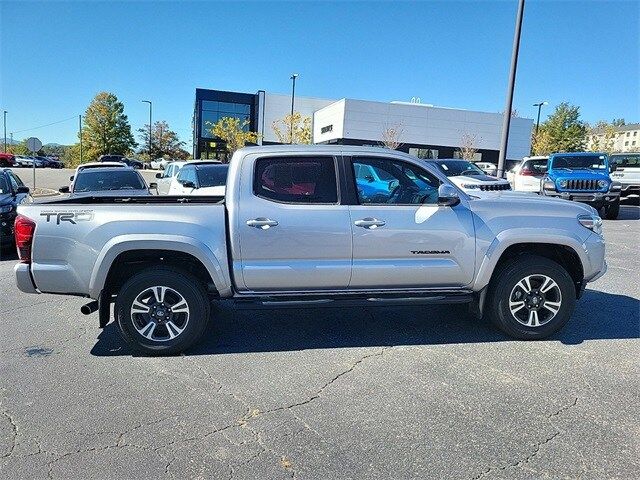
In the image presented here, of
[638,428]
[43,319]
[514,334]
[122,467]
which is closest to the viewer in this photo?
[122,467]

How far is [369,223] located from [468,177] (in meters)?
10.2

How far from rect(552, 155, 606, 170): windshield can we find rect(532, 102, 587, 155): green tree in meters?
40.1

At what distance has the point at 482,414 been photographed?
320cm

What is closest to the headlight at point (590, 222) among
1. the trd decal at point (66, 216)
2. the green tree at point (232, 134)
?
the trd decal at point (66, 216)

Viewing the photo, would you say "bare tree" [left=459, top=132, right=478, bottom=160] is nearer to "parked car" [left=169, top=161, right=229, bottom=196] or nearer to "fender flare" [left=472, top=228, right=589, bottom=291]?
"parked car" [left=169, top=161, right=229, bottom=196]

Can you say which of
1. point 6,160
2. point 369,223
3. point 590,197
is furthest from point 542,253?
point 6,160

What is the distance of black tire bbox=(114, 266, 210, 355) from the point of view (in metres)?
4.03

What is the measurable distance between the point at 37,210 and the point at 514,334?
15.0 ft

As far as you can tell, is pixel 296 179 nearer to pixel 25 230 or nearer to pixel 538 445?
pixel 25 230

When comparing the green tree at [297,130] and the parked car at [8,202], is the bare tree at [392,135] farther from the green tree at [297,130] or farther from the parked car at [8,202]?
the parked car at [8,202]

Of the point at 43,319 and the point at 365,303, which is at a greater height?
the point at 365,303

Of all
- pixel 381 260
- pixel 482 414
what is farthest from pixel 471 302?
pixel 482 414

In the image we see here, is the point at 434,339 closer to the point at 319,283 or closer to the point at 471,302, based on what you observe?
the point at 471,302

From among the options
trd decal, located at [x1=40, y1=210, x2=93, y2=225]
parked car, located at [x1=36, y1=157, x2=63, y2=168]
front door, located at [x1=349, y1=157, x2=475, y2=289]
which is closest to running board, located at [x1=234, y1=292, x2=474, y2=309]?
front door, located at [x1=349, y1=157, x2=475, y2=289]
